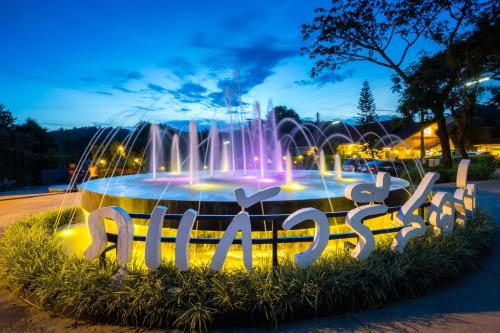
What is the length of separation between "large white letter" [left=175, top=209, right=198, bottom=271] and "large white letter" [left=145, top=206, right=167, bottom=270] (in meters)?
0.29

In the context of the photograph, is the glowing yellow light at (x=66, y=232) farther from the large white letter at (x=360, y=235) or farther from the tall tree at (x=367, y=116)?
the tall tree at (x=367, y=116)

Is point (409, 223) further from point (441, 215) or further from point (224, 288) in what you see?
point (224, 288)

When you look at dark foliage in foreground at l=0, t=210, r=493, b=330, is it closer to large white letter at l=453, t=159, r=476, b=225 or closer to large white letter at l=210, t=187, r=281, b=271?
large white letter at l=210, t=187, r=281, b=271

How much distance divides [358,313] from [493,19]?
90.1 ft

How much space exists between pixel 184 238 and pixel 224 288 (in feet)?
2.94

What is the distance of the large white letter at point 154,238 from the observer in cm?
462

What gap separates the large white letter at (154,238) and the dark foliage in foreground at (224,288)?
0.20m

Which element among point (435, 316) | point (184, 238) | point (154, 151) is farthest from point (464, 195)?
point (154, 151)

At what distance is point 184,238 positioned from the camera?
4621mm

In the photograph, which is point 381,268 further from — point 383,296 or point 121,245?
point 121,245

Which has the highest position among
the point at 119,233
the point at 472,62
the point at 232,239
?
the point at 472,62

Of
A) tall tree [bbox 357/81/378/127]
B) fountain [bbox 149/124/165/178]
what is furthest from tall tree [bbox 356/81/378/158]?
fountain [bbox 149/124/165/178]

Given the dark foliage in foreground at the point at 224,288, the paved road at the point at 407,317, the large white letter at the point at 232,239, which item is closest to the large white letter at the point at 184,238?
the dark foliage in foreground at the point at 224,288

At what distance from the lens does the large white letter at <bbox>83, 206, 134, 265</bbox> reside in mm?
4676
